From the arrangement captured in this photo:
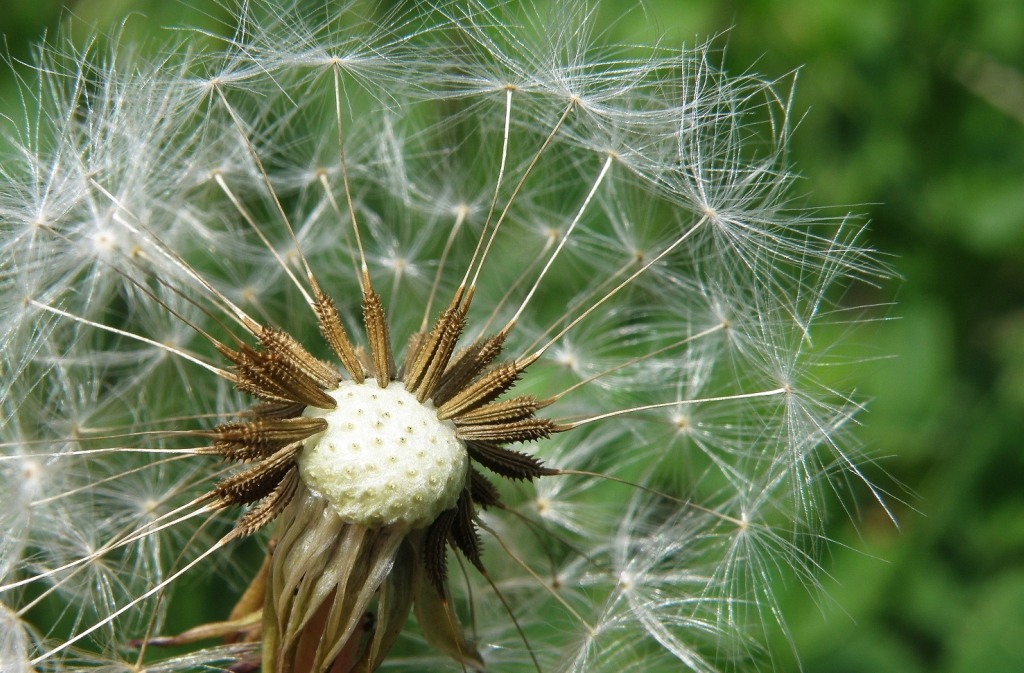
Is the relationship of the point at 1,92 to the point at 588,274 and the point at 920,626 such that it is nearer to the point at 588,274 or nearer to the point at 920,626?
the point at 588,274

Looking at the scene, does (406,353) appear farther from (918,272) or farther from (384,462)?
(918,272)

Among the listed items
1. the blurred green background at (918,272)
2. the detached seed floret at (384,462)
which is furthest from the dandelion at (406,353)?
the blurred green background at (918,272)

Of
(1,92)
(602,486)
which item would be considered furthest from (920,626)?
(1,92)

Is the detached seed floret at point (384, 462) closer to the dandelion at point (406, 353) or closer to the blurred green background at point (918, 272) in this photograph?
the dandelion at point (406, 353)

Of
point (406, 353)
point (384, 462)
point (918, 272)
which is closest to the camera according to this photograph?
point (384, 462)

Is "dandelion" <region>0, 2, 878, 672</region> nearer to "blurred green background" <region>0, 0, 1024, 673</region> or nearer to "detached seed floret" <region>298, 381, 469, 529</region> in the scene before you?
"detached seed floret" <region>298, 381, 469, 529</region>

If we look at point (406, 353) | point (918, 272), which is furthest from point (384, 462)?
point (918, 272)

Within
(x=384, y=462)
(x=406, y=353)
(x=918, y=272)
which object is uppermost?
(x=918, y=272)
